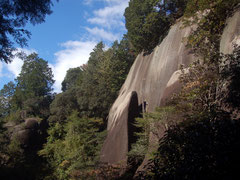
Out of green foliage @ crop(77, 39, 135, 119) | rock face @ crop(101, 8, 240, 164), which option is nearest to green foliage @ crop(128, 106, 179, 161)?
rock face @ crop(101, 8, 240, 164)

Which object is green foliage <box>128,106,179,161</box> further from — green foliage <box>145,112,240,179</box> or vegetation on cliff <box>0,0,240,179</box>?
green foliage <box>145,112,240,179</box>

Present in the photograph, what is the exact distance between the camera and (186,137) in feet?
9.26

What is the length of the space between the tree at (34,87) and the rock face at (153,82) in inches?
651

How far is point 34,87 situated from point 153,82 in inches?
825

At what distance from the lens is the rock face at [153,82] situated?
9.02m

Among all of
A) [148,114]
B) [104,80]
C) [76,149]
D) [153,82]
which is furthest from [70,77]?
[148,114]

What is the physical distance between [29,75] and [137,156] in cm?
2401

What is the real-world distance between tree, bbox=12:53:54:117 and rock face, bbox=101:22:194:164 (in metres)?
16.5

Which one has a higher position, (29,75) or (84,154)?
(29,75)

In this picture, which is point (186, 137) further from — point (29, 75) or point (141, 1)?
point (29, 75)

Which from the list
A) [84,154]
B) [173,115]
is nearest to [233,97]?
[173,115]

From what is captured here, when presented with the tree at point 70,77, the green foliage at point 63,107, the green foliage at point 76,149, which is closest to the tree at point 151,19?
the green foliage at point 76,149

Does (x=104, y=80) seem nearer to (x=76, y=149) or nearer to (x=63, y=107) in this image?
(x=63, y=107)

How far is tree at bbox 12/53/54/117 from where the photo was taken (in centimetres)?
2456
